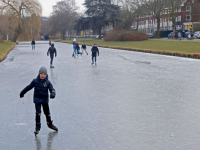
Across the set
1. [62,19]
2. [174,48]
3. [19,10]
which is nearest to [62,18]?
[62,19]

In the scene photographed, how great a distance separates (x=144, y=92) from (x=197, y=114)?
3232mm

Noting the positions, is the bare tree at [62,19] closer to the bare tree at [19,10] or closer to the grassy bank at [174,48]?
the bare tree at [19,10]

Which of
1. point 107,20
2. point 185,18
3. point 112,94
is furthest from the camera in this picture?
point 185,18

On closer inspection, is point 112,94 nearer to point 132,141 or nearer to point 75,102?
point 75,102

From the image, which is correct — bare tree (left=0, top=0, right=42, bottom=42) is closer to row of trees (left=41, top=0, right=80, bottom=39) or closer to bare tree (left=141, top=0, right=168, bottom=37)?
bare tree (left=141, top=0, right=168, bottom=37)

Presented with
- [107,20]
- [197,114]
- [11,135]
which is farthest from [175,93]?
[107,20]

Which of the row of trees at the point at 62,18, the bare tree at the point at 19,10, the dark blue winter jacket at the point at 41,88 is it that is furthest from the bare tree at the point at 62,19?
the dark blue winter jacket at the point at 41,88

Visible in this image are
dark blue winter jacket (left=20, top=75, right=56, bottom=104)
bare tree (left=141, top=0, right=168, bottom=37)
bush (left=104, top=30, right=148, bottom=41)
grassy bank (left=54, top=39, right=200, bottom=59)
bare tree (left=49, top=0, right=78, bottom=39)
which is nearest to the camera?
dark blue winter jacket (left=20, top=75, right=56, bottom=104)

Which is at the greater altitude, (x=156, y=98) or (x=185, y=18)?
(x=185, y=18)

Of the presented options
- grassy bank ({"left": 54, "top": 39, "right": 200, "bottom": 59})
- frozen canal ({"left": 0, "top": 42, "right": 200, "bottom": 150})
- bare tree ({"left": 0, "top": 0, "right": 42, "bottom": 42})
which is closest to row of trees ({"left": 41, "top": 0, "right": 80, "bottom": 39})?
bare tree ({"left": 0, "top": 0, "right": 42, "bottom": 42})

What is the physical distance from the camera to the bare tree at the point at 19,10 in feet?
186

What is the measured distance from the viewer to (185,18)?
279ft

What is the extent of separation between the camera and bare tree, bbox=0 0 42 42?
5678cm

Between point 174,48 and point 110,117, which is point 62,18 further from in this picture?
point 110,117
